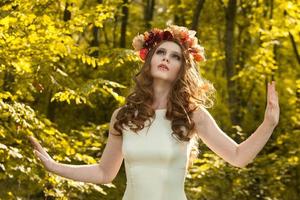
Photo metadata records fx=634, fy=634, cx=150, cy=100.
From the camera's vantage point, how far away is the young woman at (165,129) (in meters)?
3.60

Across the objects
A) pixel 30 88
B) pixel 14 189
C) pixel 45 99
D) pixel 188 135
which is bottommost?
pixel 14 189

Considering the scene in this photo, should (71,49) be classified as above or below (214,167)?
above

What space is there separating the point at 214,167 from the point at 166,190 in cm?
614

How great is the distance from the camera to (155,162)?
361 cm

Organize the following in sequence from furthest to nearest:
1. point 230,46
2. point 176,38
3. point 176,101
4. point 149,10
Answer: point 149,10 < point 230,46 < point 176,38 < point 176,101

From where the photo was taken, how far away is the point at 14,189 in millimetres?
7867

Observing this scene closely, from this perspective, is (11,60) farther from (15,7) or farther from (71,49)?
(71,49)

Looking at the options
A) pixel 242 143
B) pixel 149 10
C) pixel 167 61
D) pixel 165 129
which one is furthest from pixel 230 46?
pixel 242 143

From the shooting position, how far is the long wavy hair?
3692 millimetres

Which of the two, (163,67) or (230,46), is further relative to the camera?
(230,46)

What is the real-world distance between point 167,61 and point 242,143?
2.26ft

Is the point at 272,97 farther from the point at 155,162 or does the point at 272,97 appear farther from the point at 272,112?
the point at 155,162

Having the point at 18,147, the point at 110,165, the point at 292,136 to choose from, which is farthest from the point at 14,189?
the point at 292,136

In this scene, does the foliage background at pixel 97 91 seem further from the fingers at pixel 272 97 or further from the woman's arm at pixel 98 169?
the fingers at pixel 272 97
